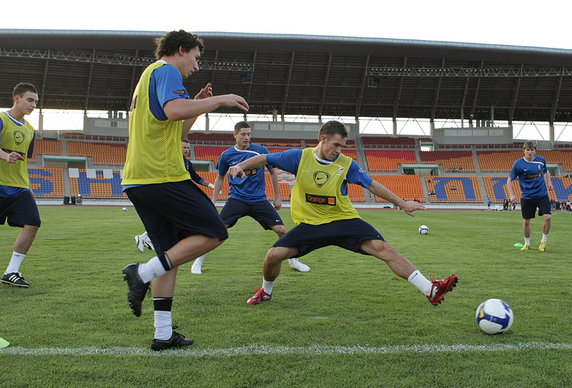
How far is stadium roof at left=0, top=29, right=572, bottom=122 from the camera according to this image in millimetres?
38781

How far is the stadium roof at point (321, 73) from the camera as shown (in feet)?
127

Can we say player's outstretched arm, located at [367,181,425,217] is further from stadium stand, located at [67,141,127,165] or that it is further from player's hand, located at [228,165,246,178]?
stadium stand, located at [67,141,127,165]

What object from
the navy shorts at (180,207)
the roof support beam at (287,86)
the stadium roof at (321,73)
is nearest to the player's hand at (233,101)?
the navy shorts at (180,207)

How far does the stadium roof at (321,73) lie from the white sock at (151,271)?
123 ft

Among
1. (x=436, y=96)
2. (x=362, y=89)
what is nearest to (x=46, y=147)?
(x=362, y=89)

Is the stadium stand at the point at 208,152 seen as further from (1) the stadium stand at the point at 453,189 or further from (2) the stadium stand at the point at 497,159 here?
(2) the stadium stand at the point at 497,159

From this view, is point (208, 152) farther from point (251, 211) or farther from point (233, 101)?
point (233, 101)

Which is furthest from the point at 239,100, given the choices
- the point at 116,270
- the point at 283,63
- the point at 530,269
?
the point at 283,63

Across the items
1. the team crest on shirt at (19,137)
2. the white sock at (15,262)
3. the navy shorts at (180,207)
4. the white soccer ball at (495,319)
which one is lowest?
the white sock at (15,262)

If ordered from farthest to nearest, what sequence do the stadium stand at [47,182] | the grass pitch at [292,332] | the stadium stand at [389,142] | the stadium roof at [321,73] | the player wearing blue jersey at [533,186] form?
the stadium stand at [389,142], the stadium stand at [47,182], the stadium roof at [321,73], the player wearing blue jersey at [533,186], the grass pitch at [292,332]

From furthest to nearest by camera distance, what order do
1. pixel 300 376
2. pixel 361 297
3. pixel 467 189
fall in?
pixel 467 189 → pixel 361 297 → pixel 300 376

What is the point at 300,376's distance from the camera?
274 cm

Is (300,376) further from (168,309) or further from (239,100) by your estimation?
(239,100)

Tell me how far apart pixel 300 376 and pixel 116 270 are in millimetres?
4779
